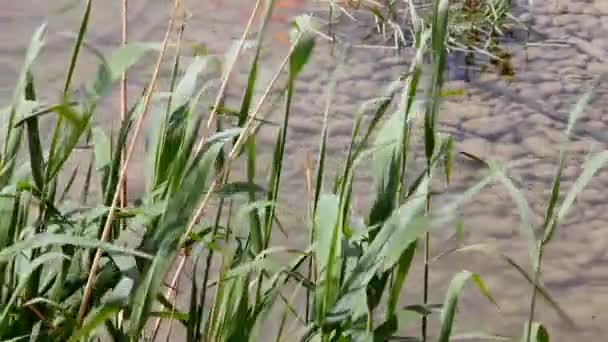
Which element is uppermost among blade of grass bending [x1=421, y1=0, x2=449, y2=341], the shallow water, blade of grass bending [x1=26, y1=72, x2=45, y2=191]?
blade of grass bending [x1=421, y1=0, x2=449, y2=341]

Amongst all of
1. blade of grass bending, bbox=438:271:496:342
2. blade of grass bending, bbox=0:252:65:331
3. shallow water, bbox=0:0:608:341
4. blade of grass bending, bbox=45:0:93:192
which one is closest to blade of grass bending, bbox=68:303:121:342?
blade of grass bending, bbox=0:252:65:331

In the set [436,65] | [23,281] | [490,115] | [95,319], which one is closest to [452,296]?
[436,65]

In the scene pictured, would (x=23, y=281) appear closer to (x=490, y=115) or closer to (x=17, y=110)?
(x=17, y=110)

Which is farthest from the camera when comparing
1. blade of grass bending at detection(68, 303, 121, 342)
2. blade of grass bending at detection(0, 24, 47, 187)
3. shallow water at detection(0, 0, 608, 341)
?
shallow water at detection(0, 0, 608, 341)

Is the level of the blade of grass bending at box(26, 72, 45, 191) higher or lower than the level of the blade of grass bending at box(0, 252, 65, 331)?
higher

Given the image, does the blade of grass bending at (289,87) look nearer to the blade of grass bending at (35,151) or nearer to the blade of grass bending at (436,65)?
the blade of grass bending at (436,65)

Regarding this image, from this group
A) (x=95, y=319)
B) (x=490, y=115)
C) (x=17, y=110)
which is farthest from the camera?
(x=490, y=115)

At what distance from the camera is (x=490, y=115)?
3105mm

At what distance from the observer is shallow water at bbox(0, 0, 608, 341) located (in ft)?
7.76

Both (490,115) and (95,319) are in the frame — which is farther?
(490,115)

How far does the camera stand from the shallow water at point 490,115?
2.37 meters

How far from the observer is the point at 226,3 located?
3656mm

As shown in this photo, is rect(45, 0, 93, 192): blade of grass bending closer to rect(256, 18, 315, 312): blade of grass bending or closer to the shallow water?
rect(256, 18, 315, 312): blade of grass bending

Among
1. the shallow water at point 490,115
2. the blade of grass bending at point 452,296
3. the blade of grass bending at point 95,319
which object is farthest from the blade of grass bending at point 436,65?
the shallow water at point 490,115
